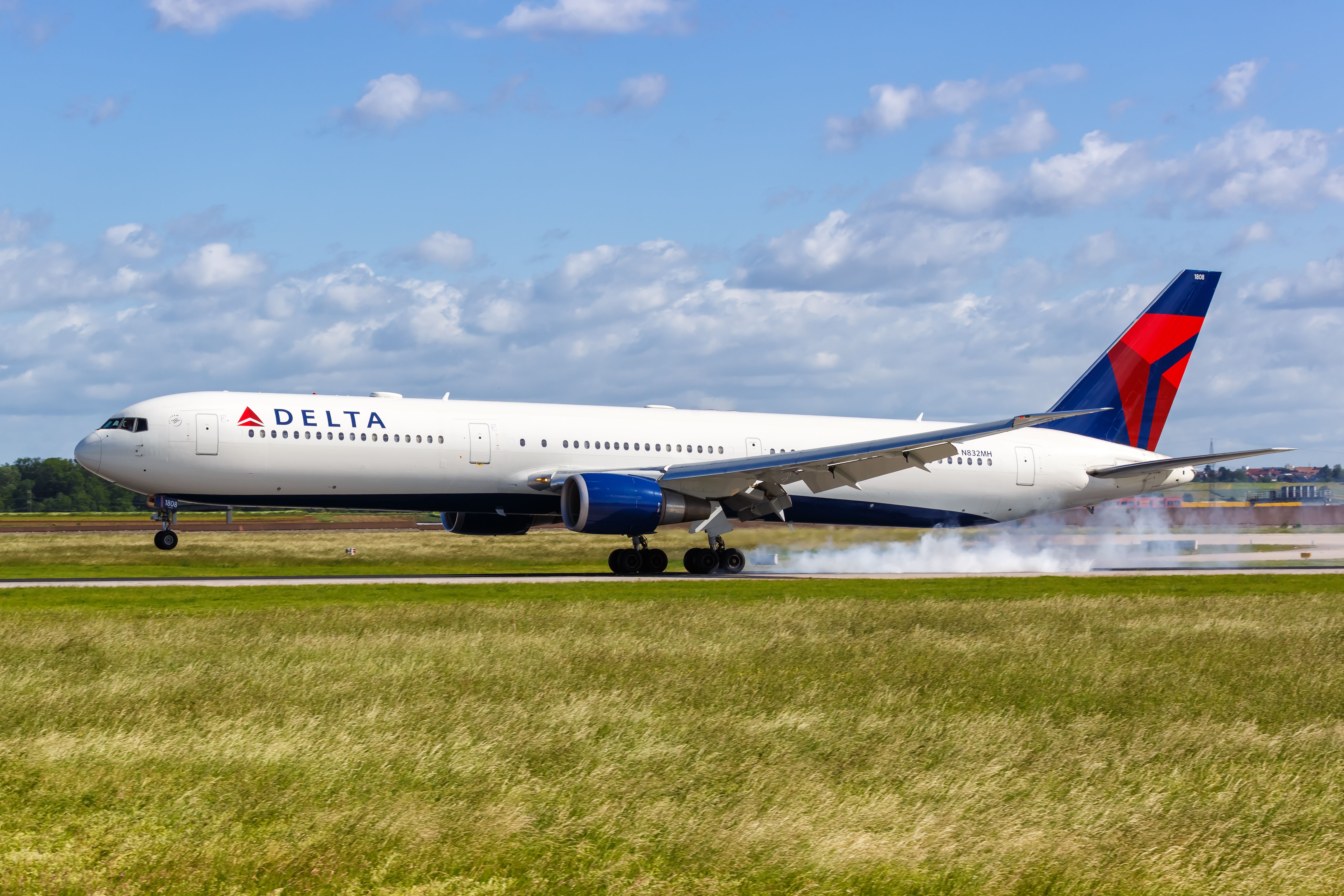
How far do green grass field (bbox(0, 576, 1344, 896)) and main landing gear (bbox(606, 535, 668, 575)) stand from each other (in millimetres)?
13889

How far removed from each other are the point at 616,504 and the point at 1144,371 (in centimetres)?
1948

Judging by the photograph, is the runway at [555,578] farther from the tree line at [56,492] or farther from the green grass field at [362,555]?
the tree line at [56,492]

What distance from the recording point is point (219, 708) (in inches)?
507

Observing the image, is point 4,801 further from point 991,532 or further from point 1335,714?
point 991,532

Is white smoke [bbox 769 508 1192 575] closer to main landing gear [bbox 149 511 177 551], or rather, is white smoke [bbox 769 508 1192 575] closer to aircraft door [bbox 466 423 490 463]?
aircraft door [bbox 466 423 490 463]

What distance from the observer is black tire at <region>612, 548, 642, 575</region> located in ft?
115

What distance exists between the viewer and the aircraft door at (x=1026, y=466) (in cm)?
3972

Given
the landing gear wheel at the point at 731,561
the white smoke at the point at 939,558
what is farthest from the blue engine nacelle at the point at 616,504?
the white smoke at the point at 939,558

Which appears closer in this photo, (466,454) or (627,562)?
(466,454)

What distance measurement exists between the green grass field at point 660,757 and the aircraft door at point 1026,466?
62.1ft

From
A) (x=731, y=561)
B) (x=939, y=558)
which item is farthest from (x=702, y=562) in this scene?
(x=939, y=558)

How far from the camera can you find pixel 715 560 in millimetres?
35281

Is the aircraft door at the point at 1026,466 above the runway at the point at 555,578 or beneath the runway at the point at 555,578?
above

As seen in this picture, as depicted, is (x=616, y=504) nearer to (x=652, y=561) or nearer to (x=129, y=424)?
(x=652, y=561)
